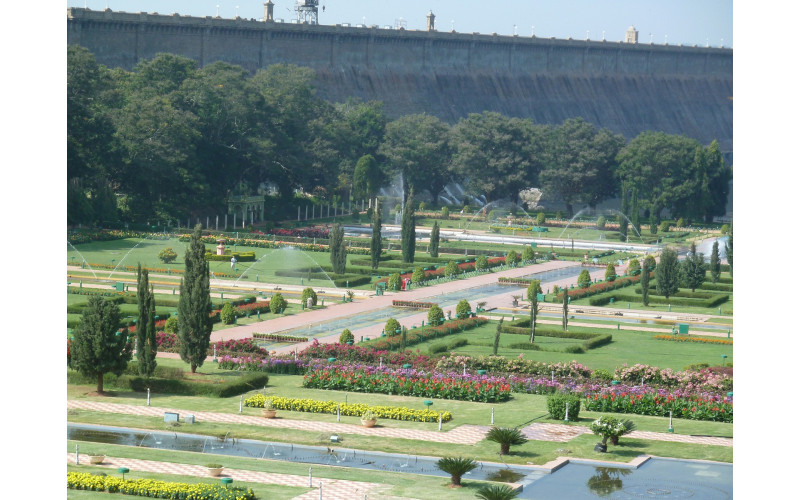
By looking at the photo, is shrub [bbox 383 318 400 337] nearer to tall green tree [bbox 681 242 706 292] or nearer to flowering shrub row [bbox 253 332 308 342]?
flowering shrub row [bbox 253 332 308 342]

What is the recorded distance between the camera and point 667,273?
4797cm

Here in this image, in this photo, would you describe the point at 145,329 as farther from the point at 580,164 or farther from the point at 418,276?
the point at 580,164

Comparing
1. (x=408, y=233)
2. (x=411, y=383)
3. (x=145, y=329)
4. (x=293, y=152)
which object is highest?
(x=293, y=152)

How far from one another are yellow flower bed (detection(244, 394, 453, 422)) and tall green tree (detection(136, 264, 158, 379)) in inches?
100

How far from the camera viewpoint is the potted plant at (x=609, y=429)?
26953mm

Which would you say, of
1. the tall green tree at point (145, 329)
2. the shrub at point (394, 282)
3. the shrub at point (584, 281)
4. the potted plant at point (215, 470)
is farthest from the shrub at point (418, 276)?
the potted plant at point (215, 470)

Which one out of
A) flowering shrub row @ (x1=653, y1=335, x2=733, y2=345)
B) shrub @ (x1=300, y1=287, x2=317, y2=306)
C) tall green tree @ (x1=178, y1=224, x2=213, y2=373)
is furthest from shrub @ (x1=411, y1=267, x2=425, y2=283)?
tall green tree @ (x1=178, y1=224, x2=213, y2=373)

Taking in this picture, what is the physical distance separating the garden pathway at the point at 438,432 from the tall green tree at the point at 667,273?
20.1 m

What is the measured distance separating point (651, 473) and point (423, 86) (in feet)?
301

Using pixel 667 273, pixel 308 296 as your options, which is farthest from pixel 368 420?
pixel 667 273

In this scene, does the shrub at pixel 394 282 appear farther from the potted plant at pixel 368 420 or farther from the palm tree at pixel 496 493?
the palm tree at pixel 496 493

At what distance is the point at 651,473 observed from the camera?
84.0 ft

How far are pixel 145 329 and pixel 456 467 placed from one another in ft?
30.8

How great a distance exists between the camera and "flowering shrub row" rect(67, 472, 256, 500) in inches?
921
